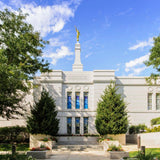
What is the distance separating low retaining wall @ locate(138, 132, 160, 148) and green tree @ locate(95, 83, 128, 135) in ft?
6.55

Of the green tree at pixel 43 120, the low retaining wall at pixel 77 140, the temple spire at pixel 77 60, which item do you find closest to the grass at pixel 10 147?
the green tree at pixel 43 120

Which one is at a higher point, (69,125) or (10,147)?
(69,125)

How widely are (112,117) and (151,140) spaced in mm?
4154

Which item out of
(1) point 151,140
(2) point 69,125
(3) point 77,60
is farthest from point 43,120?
(3) point 77,60

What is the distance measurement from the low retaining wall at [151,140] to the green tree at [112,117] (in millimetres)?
1996

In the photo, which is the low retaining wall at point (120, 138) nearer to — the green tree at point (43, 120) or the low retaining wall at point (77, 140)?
the low retaining wall at point (77, 140)

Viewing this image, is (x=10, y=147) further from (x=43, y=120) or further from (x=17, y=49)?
(x=17, y=49)

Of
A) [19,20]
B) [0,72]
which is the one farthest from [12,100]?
[19,20]

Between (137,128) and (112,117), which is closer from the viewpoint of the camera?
(112,117)

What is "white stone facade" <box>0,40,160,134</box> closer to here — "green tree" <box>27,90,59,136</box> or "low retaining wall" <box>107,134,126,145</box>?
"green tree" <box>27,90,59,136</box>

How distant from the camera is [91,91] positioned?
2377cm

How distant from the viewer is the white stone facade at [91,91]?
23.2m

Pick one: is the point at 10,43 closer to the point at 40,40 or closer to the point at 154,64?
the point at 40,40

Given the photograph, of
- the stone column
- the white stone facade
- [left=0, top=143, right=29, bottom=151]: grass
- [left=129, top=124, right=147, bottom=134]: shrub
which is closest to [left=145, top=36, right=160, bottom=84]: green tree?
the white stone facade
